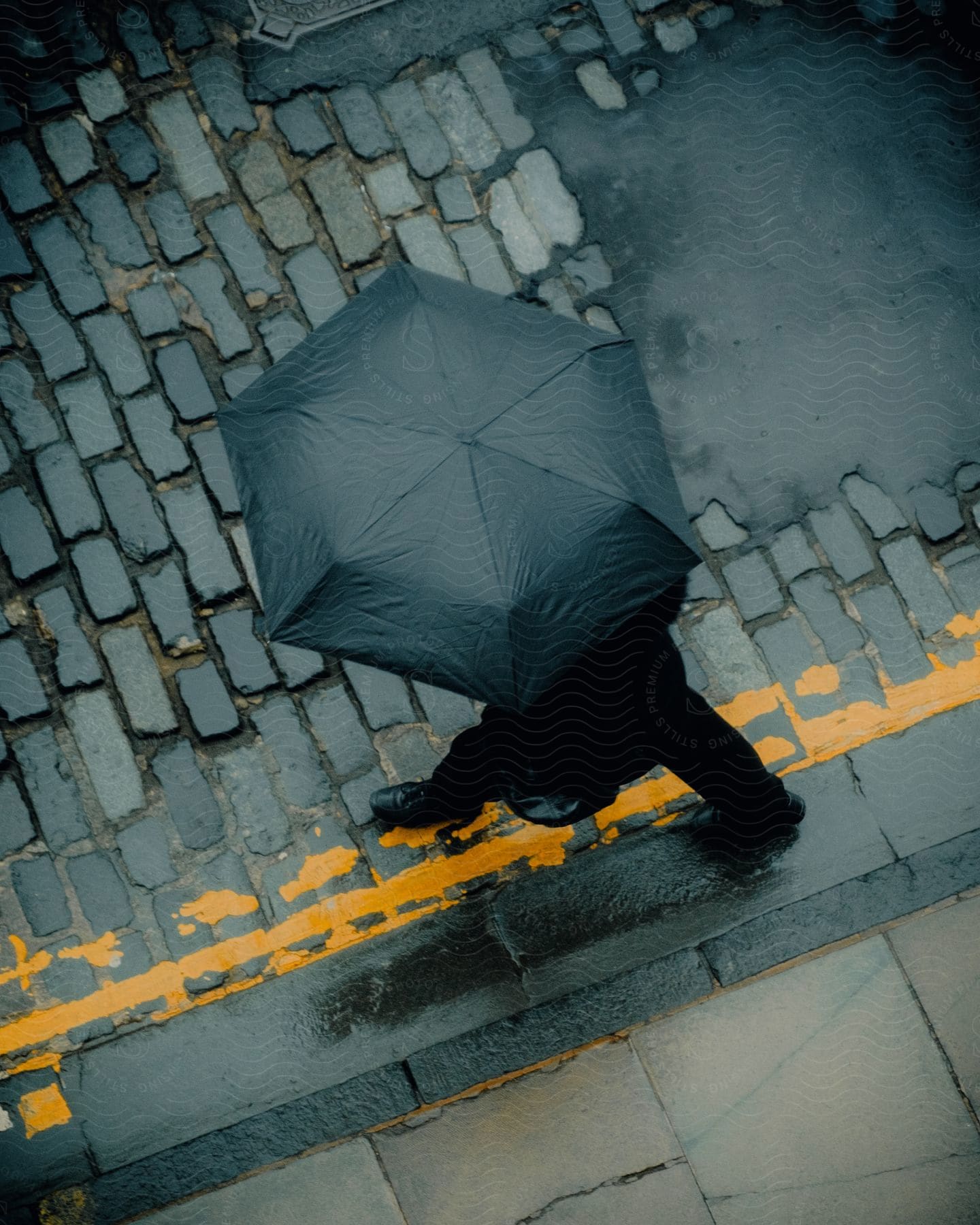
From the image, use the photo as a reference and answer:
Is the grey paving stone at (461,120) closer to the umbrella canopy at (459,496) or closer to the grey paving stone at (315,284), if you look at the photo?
the grey paving stone at (315,284)

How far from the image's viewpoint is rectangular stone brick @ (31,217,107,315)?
4.16 meters

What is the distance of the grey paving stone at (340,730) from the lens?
3.81 metres

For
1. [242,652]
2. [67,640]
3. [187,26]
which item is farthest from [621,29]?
[67,640]

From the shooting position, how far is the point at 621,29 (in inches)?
175

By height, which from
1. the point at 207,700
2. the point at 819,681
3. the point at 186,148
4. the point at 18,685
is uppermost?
the point at 186,148

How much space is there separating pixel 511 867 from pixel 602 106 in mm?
3219

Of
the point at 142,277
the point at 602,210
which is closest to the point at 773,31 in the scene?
the point at 602,210

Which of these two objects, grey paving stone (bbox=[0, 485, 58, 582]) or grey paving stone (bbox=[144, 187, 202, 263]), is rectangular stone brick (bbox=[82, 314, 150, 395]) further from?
grey paving stone (bbox=[0, 485, 58, 582])

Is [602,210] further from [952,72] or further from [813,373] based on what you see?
[952,72]

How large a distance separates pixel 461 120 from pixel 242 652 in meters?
2.45

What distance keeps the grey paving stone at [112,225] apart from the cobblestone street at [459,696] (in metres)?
0.02

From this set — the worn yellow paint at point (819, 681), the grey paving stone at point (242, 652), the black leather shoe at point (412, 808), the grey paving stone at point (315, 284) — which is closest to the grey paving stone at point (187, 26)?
the grey paving stone at point (315, 284)

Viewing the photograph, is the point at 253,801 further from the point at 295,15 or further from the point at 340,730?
the point at 295,15

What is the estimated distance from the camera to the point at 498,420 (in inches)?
101
